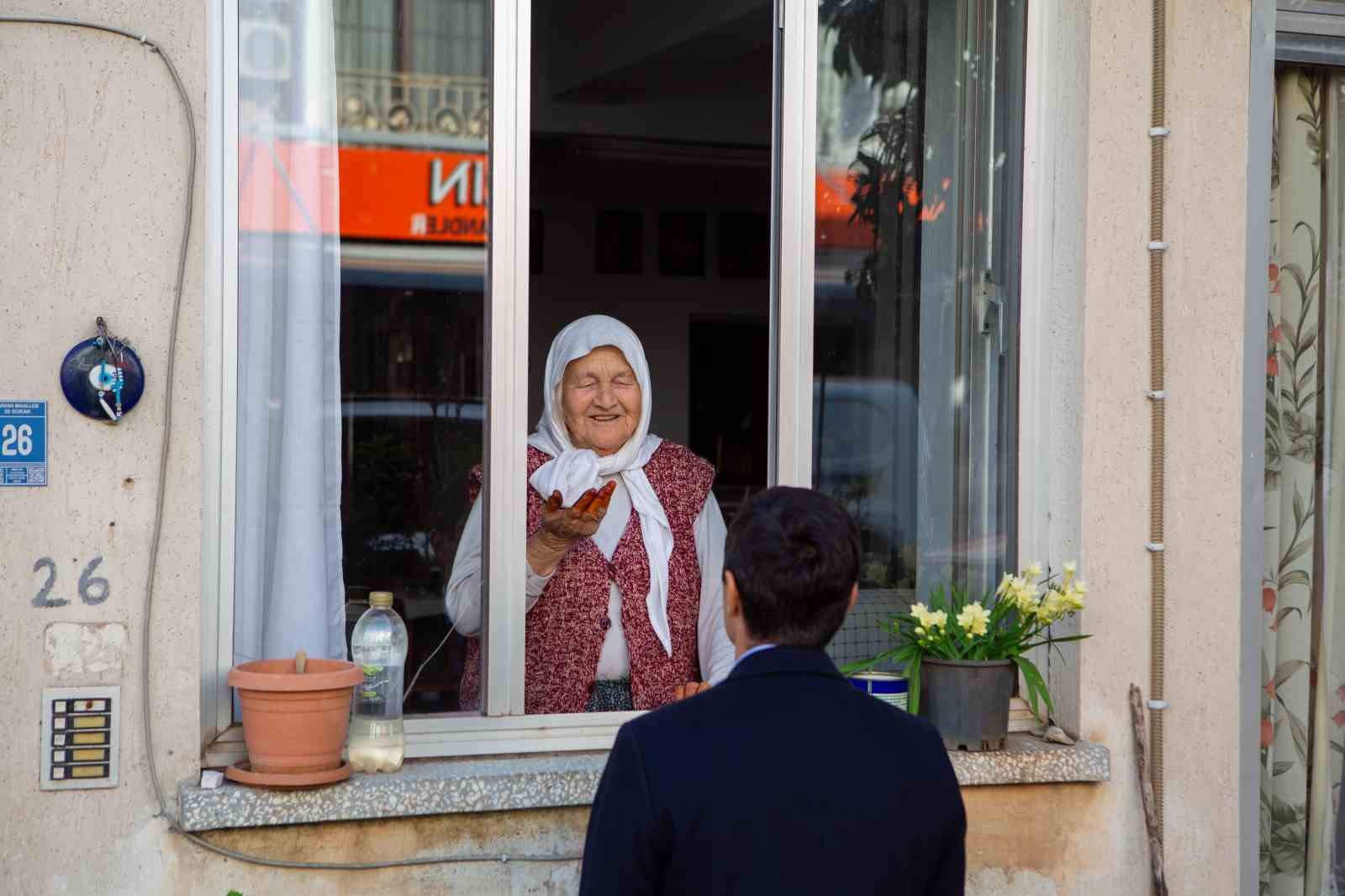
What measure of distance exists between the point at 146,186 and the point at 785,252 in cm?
133

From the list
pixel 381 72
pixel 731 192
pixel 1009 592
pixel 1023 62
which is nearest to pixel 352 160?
pixel 381 72

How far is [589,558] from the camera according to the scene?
10.7 ft

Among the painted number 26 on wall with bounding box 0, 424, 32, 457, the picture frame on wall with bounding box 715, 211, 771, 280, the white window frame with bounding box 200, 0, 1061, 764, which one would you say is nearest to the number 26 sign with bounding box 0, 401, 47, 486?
the painted number 26 on wall with bounding box 0, 424, 32, 457

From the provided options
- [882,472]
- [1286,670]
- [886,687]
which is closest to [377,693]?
[886,687]

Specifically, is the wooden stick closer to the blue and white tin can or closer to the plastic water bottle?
the blue and white tin can

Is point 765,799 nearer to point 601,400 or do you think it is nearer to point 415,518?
point 601,400

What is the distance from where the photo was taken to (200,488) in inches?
106

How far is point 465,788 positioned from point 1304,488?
6.83ft

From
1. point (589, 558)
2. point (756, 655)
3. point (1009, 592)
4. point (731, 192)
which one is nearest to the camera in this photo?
point (756, 655)

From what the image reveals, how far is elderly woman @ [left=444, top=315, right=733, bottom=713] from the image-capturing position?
10.2 feet

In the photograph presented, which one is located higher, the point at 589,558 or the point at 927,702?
the point at 589,558

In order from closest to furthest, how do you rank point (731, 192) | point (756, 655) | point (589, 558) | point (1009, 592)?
1. point (756, 655)
2. point (1009, 592)
3. point (589, 558)
4. point (731, 192)

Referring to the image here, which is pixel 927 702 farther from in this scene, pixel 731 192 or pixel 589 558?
pixel 731 192

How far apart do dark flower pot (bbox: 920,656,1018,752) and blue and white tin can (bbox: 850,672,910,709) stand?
5 centimetres
